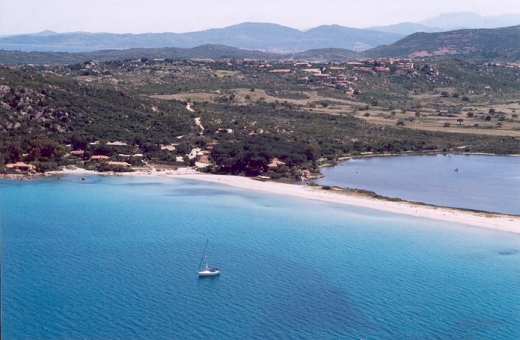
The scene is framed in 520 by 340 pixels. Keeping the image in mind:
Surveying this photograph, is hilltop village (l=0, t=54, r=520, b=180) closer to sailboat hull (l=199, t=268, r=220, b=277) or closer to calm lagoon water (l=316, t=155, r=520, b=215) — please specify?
calm lagoon water (l=316, t=155, r=520, b=215)

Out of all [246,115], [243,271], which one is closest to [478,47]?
[246,115]

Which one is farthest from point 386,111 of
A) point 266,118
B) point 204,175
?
point 204,175

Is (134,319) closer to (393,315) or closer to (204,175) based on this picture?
(393,315)

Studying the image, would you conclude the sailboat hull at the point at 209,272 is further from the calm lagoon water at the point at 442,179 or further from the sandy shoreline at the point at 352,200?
the calm lagoon water at the point at 442,179

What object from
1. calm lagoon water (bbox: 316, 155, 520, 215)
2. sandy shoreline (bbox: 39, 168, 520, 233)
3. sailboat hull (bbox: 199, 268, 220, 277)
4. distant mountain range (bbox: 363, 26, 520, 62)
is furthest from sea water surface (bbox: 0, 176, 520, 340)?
distant mountain range (bbox: 363, 26, 520, 62)

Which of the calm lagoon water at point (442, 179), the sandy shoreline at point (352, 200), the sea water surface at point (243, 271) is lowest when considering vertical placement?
the calm lagoon water at point (442, 179)

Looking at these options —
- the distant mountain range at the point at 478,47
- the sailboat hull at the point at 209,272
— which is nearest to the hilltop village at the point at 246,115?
the sailboat hull at the point at 209,272
